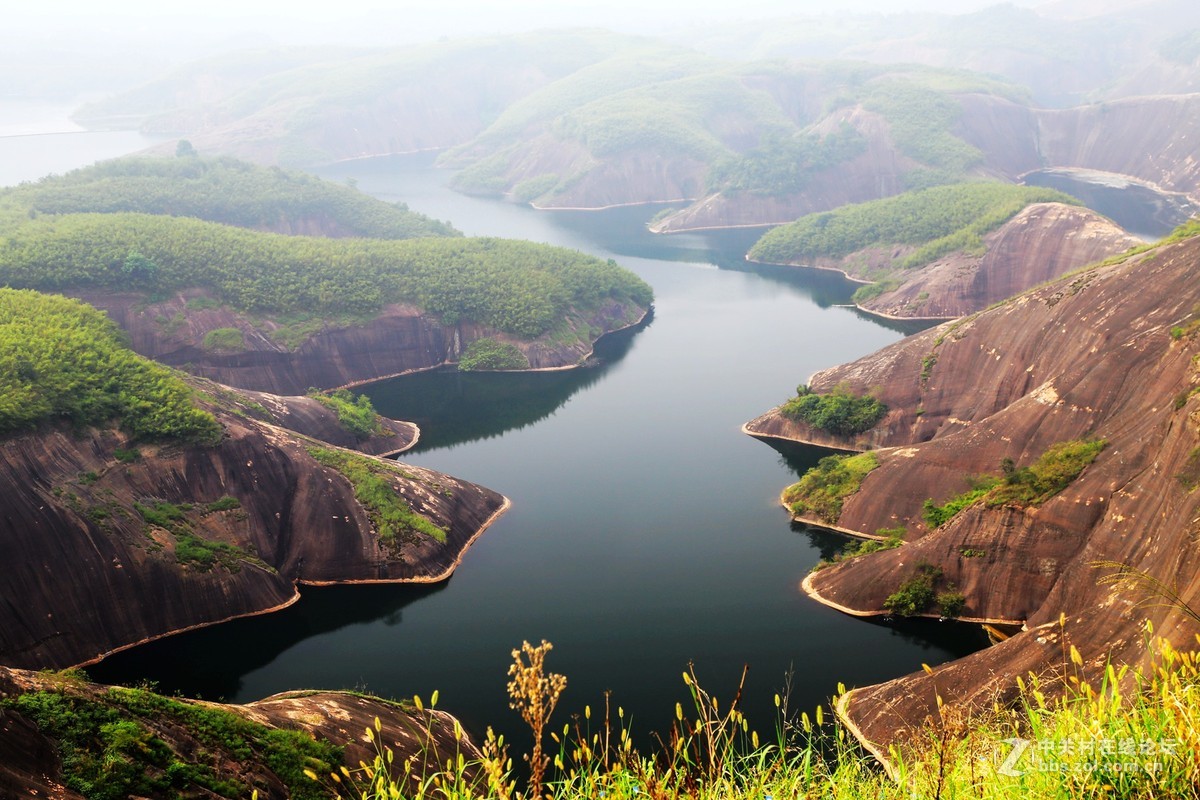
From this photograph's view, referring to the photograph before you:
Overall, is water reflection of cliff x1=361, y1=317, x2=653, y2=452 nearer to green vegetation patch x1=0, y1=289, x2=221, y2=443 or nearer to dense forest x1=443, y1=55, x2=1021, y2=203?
green vegetation patch x1=0, y1=289, x2=221, y2=443

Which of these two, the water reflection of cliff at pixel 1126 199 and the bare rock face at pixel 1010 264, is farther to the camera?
the water reflection of cliff at pixel 1126 199

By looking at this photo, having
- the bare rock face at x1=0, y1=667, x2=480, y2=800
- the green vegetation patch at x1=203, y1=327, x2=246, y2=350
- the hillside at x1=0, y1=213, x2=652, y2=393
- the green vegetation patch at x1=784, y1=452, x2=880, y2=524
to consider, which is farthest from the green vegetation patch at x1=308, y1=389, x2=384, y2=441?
the bare rock face at x1=0, y1=667, x2=480, y2=800

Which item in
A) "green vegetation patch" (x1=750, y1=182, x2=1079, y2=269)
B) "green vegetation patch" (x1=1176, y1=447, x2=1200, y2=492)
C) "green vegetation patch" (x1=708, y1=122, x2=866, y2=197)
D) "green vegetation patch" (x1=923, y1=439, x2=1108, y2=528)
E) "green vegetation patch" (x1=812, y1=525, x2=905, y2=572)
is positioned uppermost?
"green vegetation patch" (x1=708, y1=122, x2=866, y2=197)

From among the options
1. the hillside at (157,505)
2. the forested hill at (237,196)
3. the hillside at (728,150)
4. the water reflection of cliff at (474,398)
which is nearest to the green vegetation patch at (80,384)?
the hillside at (157,505)

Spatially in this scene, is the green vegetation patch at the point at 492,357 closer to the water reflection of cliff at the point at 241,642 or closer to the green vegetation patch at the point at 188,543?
the water reflection of cliff at the point at 241,642

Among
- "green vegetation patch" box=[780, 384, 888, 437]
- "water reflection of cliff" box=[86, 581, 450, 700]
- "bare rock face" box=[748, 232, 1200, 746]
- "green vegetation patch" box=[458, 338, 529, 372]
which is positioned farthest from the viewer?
"green vegetation patch" box=[458, 338, 529, 372]

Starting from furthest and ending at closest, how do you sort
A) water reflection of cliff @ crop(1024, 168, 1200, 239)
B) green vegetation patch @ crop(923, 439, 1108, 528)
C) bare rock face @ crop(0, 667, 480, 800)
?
water reflection of cliff @ crop(1024, 168, 1200, 239), green vegetation patch @ crop(923, 439, 1108, 528), bare rock face @ crop(0, 667, 480, 800)
